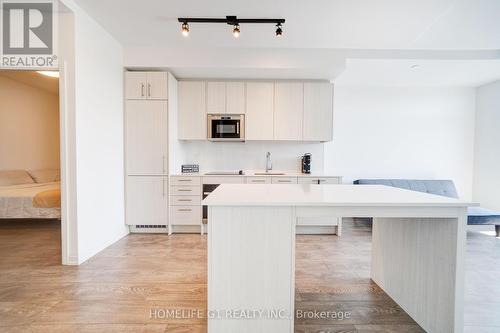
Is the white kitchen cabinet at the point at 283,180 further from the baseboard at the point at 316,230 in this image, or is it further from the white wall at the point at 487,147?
the white wall at the point at 487,147

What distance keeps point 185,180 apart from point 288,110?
194cm

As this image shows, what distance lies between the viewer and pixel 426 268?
158 centimetres

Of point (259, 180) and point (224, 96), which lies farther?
point (224, 96)

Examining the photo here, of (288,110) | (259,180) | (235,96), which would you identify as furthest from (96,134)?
(288,110)

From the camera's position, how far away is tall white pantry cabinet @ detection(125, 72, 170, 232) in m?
3.38

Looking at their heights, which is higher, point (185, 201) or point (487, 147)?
point (487, 147)

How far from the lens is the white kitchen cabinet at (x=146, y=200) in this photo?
3.43 m

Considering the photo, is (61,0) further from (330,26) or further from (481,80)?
(481,80)

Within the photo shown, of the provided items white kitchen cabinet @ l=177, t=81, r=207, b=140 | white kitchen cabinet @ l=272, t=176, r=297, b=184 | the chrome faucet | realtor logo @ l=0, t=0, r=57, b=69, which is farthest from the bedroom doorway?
the chrome faucet

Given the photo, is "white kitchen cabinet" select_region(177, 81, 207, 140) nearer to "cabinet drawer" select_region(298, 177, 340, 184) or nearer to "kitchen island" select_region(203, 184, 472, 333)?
"cabinet drawer" select_region(298, 177, 340, 184)

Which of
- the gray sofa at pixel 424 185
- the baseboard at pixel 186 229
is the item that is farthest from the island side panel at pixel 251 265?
the gray sofa at pixel 424 185

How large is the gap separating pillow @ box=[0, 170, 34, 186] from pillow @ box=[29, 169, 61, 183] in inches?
3.3

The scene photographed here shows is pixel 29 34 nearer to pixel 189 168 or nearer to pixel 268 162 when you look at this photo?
pixel 189 168

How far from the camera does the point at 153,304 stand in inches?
71.1
